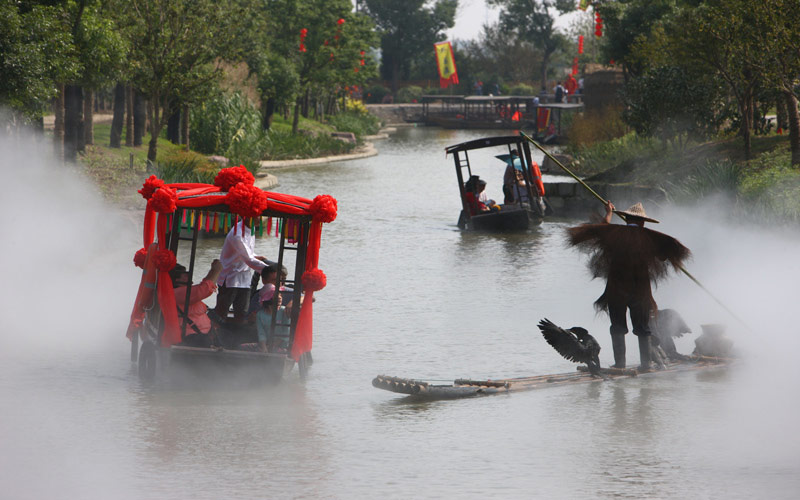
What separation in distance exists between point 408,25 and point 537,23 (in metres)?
13.8

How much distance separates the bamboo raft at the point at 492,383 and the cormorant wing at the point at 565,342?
0.85ft

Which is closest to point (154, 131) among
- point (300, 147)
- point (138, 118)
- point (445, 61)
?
point (138, 118)

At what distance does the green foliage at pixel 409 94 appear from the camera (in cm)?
11208

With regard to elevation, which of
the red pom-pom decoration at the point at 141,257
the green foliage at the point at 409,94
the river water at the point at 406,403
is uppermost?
the green foliage at the point at 409,94

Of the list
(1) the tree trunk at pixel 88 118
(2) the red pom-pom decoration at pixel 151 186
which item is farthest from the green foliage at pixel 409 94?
(2) the red pom-pom decoration at pixel 151 186

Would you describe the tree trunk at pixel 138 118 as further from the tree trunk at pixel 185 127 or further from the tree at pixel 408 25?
the tree at pixel 408 25

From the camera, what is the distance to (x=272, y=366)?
10805mm

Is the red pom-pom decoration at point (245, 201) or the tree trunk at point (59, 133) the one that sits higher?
the red pom-pom decoration at point (245, 201)

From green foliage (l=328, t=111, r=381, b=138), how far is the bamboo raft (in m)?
53.6

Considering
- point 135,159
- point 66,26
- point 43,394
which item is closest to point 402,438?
point 43,394

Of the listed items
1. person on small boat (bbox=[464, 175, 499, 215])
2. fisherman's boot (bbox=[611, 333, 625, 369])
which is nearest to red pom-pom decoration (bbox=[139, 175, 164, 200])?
fisherman's boot (bbox=[611, 333, 625, 369])

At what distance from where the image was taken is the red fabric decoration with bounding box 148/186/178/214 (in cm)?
1045

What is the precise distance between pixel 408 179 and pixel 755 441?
109 ft

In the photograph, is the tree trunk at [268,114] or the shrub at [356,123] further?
the shrub at [356,123]
